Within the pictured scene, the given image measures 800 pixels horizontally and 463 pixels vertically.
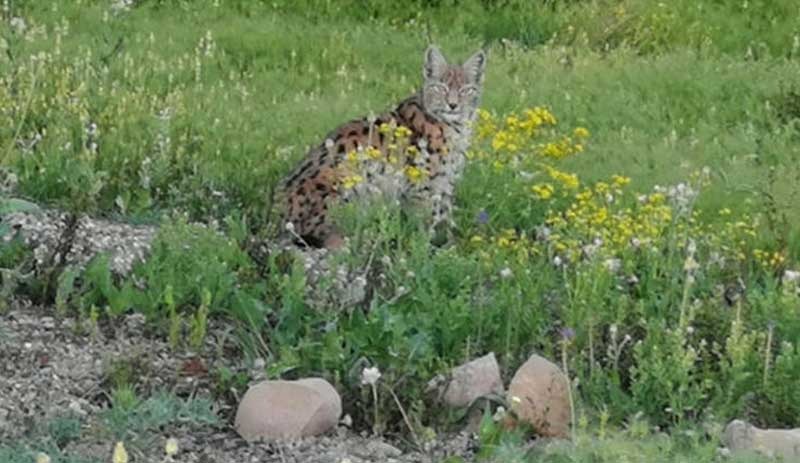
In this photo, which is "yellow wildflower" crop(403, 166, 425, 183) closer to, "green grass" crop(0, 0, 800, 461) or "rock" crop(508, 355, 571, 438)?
"green grass" crop(0, 0, 800, 461)

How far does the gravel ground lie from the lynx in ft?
4.92

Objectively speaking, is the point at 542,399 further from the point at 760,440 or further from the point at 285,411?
the point at 285,411

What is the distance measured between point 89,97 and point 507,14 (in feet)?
21.5

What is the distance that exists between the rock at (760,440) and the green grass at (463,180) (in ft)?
1.11

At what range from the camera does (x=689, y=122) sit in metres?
13.9

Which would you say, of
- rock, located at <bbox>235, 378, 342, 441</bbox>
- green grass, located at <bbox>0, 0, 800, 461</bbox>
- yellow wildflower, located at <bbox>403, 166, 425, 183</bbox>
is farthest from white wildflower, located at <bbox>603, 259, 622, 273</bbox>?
rock, located at <bbox>235, 378, 342, 441</bbox>

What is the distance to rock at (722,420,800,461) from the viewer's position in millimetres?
6703

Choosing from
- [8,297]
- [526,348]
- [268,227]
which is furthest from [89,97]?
[526,348]

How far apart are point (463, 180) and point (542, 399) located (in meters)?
4.29

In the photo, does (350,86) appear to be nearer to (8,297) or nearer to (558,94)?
(558,94)

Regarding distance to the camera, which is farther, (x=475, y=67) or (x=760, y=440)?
(x=475, y=67)

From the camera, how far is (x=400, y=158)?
398 inches

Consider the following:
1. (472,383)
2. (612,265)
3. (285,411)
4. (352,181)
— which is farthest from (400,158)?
(285,411)

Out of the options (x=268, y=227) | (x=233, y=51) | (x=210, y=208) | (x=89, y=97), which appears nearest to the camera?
(x=268, y=227)
